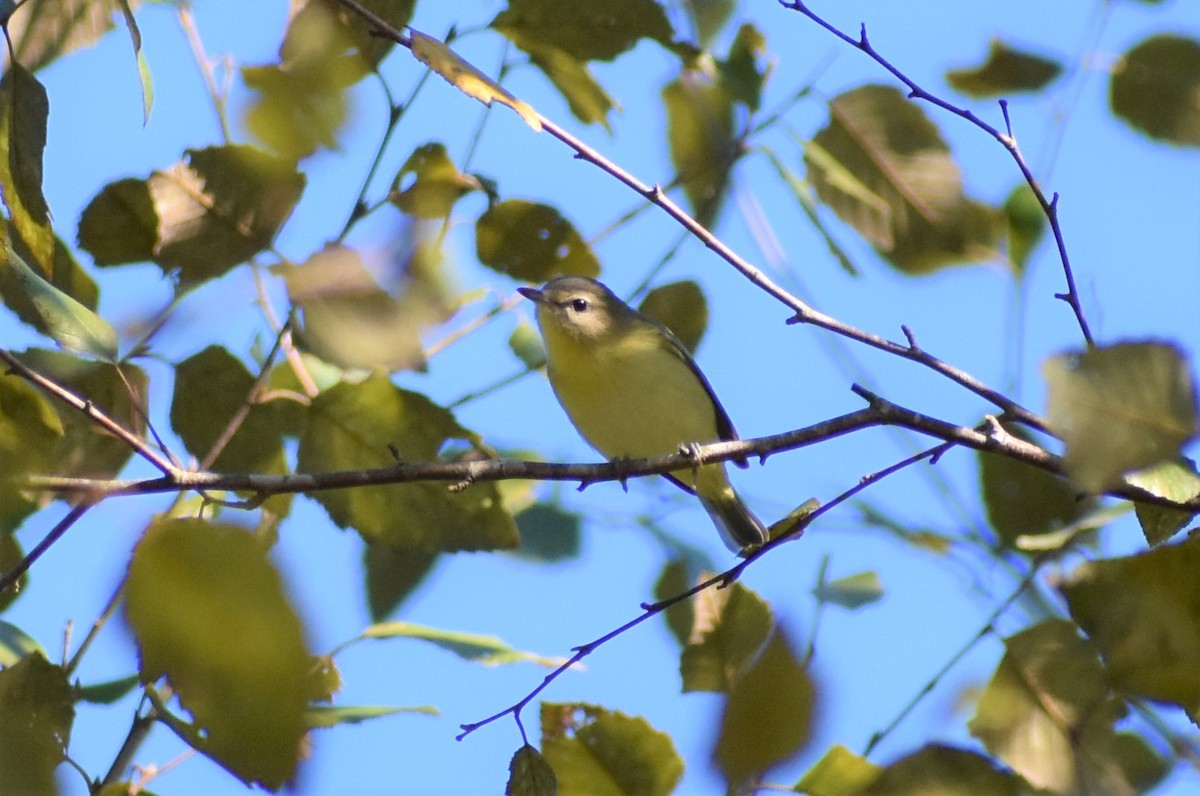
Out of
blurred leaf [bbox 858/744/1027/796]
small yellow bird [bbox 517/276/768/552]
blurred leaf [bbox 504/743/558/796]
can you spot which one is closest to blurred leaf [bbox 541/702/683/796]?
blurred leaf [bbox 504/743/558/796]

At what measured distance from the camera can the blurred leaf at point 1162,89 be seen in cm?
174

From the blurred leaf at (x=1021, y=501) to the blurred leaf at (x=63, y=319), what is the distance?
1.04 m

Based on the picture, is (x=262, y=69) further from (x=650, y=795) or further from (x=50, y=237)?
(x=650, y=795)

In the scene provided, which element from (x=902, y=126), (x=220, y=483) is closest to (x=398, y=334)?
(x=220, y=483)

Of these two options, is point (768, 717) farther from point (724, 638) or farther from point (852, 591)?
point (852, 591)

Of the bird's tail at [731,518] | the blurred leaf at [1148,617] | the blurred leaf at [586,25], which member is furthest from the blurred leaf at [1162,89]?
the bird's tail at [731,518]

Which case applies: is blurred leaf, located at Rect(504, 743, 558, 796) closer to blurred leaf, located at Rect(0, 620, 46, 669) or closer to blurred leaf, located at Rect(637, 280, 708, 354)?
blurred leaf, located at Rect(0, 620, 46, 669)

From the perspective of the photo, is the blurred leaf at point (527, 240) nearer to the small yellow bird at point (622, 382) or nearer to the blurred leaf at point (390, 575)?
the blurred leaf at point (390, 575)

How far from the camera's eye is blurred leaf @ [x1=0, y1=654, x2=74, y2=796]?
1115 millimetres

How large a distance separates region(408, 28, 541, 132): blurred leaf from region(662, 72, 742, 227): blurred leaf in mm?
656

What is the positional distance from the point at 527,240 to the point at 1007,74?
0.78 m

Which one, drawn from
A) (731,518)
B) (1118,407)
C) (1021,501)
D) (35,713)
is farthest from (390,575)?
(731,518)

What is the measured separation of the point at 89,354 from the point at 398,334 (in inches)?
15.9

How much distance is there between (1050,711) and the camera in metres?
1.08
